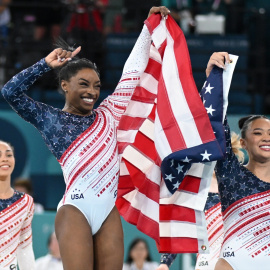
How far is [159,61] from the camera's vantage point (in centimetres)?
527

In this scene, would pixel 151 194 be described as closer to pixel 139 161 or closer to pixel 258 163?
pixel 139 161

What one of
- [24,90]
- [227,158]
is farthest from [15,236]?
[227,158]

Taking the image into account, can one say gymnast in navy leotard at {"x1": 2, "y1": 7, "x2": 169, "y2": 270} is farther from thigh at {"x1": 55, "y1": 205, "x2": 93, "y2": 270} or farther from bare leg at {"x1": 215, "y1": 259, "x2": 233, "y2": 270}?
bare leg at {"x1": 215, "y1": 259, "x2": 233, "y2": 270}

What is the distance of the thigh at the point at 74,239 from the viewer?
4352mm

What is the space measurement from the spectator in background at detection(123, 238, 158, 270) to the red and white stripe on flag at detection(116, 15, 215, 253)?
Answer: 2.10 meters

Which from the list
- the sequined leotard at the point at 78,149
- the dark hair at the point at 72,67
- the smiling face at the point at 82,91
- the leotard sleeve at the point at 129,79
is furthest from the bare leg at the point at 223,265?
the dark hair at the point at 72,67

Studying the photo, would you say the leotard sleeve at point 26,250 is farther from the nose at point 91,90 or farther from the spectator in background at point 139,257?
the spectator in background at point 139,257

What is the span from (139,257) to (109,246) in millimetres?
2838

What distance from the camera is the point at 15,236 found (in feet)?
18.0

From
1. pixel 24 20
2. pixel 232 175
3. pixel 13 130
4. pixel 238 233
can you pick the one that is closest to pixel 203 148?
pixel 232 175

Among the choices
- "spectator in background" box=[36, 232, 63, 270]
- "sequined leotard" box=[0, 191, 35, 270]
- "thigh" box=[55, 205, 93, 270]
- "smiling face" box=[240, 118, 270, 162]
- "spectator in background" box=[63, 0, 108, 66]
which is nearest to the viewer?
"thigh" box=[55, 205, 93, 270]

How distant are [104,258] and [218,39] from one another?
4480mm

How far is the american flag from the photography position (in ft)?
15.9

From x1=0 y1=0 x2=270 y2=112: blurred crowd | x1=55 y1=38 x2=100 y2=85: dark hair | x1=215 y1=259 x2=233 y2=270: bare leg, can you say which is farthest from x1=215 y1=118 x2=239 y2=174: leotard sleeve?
x1=0 y1=0 x2=270 y2=112: blurred crowd
